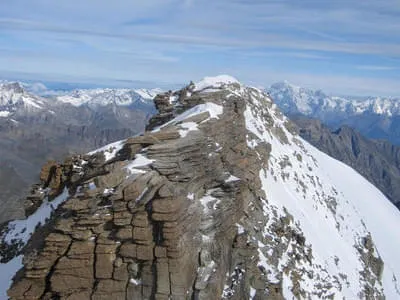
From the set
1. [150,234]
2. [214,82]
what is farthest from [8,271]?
[214,82]

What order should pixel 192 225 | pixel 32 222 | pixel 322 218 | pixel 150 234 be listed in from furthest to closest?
pixel 322 218, pixel 32 222, pixel 192 225, pixel 150 234

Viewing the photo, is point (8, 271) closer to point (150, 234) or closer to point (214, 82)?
point (150, 234)

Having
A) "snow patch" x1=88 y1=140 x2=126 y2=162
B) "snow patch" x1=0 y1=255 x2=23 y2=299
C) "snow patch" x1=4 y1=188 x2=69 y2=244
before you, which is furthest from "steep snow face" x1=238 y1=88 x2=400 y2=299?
"snow patch" x1=0 y1=255 x2=23 y2=299

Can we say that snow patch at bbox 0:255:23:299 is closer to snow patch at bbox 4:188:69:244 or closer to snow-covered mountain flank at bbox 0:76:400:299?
snow-covered mountain flank at bbox 0:76:400:299

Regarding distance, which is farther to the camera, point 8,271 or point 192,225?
point 8,271

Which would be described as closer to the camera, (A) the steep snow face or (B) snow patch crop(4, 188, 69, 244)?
(B) snow patch crop(4, 188, 69, 244)

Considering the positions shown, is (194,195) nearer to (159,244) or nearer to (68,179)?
(159,244)
